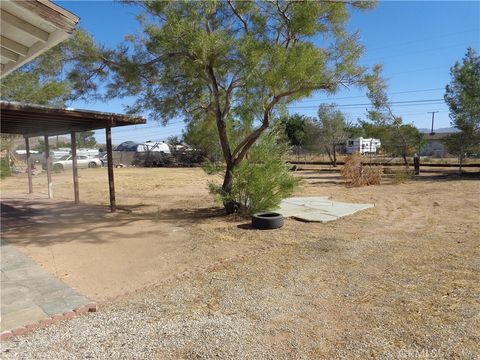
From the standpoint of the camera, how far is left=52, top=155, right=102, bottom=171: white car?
27034 millimetres

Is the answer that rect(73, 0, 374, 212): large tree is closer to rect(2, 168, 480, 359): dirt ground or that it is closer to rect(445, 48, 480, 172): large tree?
rect(2, 168, 480, 359): dirt ground

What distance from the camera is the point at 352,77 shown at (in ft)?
25.4

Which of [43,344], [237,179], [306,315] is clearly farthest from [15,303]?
[237,179]

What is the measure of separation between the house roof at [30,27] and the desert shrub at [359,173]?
1300 cm

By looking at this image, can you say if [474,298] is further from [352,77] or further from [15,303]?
[352,77]

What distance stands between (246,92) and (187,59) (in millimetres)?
1571

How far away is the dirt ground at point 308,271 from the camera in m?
3.05

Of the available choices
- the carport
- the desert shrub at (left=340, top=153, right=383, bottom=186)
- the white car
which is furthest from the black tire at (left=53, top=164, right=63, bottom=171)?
the desert shrub at (left=340, top=153, right=383, bottom=186)

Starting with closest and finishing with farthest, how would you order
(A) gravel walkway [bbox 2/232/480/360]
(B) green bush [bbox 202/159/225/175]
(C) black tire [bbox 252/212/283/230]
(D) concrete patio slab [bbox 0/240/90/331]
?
(A) gravel walkway [bbox 2/232/480/360], (D) concrete patio slab [bbox 0/240/90/331], (C) black tire [bbox 252/212/283/230], (B) green bush [bbox 202/159/225/175]

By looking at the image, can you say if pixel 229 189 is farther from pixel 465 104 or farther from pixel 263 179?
pixel 465 104

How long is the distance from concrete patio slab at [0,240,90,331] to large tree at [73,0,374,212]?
4561 millimetres

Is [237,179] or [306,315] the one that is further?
[237,179]

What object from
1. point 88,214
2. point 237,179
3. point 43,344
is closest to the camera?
point 43,344

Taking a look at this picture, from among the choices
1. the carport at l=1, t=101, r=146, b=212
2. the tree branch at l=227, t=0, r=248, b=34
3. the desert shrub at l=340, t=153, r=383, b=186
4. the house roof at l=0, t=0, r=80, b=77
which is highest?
the tree branch at l=227, t=0, r=248, b=34
